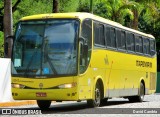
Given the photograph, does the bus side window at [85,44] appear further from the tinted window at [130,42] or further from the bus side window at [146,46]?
the bus side window at [146,46]

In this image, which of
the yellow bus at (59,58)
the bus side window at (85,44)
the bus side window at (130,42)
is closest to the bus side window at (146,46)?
the bus side window at (130,42)

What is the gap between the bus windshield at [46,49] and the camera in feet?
58.0

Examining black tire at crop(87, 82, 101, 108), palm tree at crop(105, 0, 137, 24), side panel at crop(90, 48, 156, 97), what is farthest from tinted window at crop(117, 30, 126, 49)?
palm tree at crop(105, 0, 137, 24)

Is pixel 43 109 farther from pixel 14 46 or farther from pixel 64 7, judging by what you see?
pixel 64 7

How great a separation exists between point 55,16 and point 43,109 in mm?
3637

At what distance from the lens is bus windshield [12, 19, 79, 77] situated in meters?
17.7

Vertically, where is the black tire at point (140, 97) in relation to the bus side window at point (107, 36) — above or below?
below

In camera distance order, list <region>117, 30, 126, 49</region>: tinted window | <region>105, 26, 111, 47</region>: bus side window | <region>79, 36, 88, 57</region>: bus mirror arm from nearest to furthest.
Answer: <region>79, 36, 88, 57</region>: bus mirror arm → <region>105, 26, 111, 47</region>: bus side window → <region>117, 30, 126, 49</region>: tinted window

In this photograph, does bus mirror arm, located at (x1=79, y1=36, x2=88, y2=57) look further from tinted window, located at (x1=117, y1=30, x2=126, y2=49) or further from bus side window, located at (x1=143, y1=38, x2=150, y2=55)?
bus side window, located at (x1=143, y1=38, x2=150, y2=55)

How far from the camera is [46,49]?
58.7 ft

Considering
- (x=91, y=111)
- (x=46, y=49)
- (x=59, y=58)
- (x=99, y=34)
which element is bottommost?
(x=91, y=111)

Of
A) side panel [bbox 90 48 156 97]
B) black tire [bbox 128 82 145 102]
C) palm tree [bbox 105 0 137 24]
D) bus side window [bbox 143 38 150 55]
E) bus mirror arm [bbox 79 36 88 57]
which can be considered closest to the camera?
bus mirror arm [bbox 79 36 88 57]

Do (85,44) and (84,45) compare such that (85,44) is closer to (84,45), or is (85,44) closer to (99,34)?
(84,45)

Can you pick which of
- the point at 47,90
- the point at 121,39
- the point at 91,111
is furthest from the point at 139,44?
the point at 47,90
